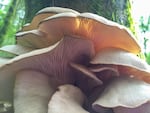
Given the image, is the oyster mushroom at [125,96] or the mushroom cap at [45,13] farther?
the mushroom cap at [45,13]

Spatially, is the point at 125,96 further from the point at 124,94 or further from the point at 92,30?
the point at 92,30

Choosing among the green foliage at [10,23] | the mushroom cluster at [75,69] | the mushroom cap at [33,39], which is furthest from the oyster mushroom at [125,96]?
the green foliage at [10,23]

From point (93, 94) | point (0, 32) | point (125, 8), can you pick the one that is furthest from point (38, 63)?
point (0, 32)

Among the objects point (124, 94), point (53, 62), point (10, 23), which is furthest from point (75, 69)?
point (10, 23)

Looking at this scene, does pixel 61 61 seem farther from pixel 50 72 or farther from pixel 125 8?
pixel 125 8

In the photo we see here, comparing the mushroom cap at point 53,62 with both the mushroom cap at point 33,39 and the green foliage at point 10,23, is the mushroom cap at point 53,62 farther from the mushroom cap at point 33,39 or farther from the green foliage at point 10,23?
the green foliage at point 10,23

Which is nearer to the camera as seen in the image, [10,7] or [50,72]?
[50,72]
